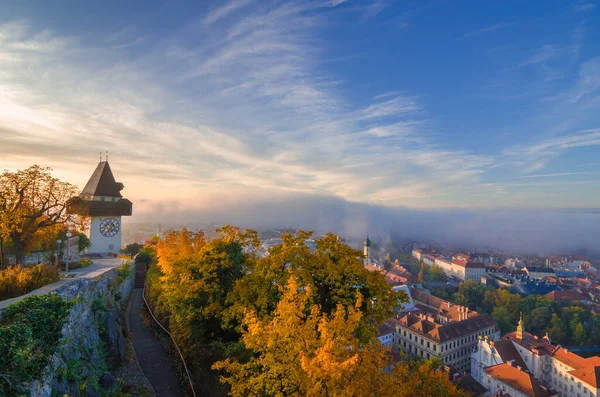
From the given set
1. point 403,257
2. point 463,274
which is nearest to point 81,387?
point 463,274

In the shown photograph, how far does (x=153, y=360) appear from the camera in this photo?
12.8 m

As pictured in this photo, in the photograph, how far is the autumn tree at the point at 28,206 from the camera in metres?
13.1

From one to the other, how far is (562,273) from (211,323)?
401ft

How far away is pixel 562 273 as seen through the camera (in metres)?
99.7

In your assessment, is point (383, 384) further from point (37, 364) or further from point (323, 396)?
point (37, 364)

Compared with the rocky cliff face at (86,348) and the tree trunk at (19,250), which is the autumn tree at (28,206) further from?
the rocky cliff face at (86,348)

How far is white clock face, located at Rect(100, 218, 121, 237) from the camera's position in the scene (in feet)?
95.6

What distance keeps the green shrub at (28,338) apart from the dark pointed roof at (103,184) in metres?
25.3

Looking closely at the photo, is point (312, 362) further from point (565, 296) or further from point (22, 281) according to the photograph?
point (565, 296)

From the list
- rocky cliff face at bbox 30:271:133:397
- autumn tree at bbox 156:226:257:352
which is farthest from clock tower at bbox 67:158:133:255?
autumn tree at bbox 156:226:257:352

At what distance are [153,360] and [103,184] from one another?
72.7 ft

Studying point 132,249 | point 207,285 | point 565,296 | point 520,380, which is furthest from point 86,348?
point 565,296

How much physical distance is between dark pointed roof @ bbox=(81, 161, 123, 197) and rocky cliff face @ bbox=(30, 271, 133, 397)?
60.6ft

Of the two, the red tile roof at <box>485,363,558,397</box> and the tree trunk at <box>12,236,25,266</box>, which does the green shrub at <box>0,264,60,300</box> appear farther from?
the red tile roof at <box>485,363,558,397</box>
